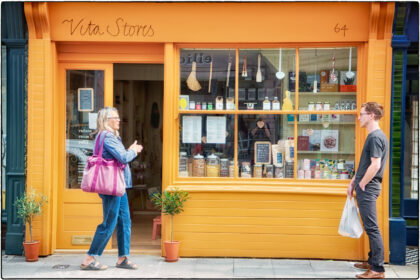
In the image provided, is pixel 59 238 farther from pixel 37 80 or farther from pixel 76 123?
pixel 37 80

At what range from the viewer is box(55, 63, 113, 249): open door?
24.6ft

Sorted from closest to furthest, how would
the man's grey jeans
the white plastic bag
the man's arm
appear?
1. the man's arm
2. the man's grey jeans
3. the white plastic bag

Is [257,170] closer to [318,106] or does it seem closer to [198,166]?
[198,166]

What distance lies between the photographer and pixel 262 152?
7.47m

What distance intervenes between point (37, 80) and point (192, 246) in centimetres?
297

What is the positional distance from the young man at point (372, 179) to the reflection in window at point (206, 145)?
5.91 ft

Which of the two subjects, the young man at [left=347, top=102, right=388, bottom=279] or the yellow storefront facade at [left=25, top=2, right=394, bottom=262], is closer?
the young man at [left=347, top=102, right=388, bottom=279]

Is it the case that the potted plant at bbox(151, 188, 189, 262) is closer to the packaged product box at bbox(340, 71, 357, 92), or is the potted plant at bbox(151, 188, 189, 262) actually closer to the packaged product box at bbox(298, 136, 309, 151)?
the packaged product box at bbox(298, 136, 309, 151)

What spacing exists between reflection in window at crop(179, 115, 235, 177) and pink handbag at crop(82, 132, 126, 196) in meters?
1.20

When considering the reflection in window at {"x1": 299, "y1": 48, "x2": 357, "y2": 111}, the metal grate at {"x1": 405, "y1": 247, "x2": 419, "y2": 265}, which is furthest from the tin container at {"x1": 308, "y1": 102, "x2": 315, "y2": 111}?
the metal grate at {"x1": 405, "y1": 247, "x2": 419, "y2": 265}

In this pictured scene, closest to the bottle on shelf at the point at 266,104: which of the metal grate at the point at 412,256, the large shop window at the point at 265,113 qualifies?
the large shop window at the point at 265,113

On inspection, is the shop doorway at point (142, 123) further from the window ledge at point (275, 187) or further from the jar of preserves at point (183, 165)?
the window ledge at point (275, 187)

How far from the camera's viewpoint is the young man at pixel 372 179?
6.24 m

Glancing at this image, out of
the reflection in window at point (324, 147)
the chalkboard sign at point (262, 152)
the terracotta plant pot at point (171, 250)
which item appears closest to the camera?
the terracotta plant pot at point (171, 250)
